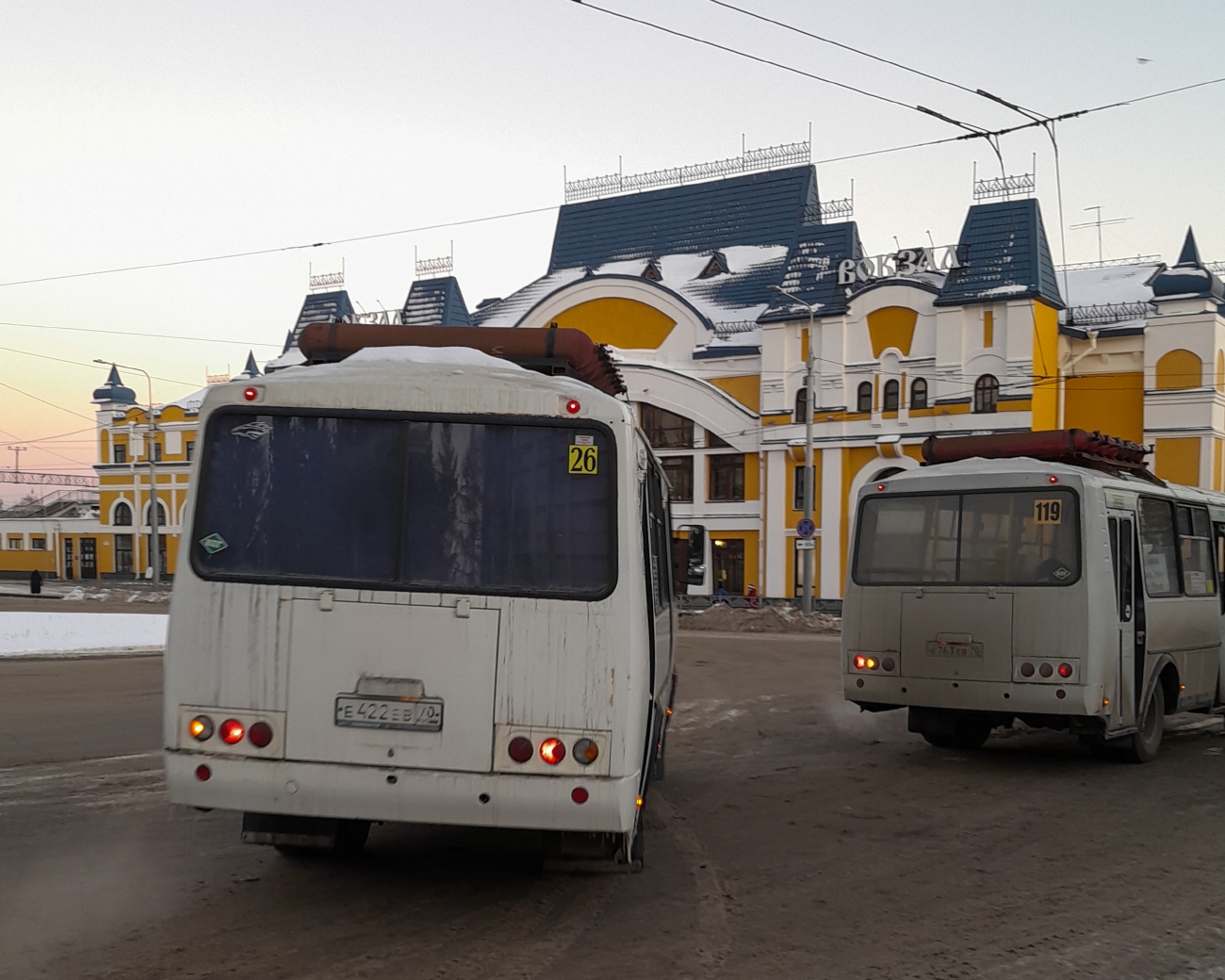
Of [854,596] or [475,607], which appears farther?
[854,596]

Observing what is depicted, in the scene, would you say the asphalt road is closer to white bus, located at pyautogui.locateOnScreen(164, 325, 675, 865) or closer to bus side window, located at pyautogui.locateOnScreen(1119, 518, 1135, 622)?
white bus, located at pyautogui.locateOnScreen(164, 325, 675, 865)

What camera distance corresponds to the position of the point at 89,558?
258ft

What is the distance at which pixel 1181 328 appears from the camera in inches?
1805

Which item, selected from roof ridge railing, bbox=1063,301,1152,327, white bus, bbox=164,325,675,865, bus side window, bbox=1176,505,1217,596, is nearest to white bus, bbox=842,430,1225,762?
bus side window, bbox=1176,505,1217,596

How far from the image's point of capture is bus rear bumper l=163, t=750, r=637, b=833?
5629 mm

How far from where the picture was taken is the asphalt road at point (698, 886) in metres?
5.50

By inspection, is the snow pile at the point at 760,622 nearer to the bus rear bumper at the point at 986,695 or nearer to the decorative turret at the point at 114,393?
the bus rear bumper at the point at 986,695

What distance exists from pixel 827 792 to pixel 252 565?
5.61 metres

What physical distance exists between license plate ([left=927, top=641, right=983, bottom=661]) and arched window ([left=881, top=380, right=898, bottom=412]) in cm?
3811

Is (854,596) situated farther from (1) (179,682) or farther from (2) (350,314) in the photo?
(2) (350,314)

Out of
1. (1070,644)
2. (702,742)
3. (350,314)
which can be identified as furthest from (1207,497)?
(350,314)

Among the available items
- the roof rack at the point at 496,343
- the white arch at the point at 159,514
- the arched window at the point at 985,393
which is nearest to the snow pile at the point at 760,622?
the arched window at the point at 985,393

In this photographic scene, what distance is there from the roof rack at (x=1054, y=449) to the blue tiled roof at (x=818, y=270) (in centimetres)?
3717

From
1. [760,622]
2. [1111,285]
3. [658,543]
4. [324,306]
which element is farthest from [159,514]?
[658,543]
